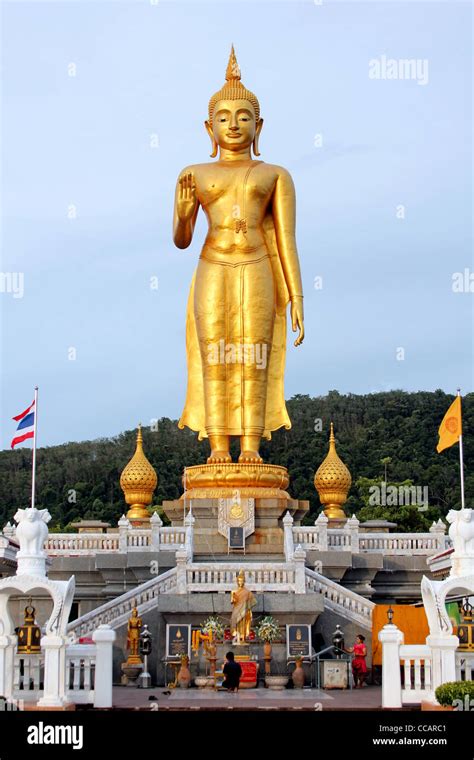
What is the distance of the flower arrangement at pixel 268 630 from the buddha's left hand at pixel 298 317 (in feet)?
25.4

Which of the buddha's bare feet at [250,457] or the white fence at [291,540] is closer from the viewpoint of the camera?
the white fence at [291,540]

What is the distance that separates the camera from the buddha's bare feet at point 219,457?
2512 centimetres

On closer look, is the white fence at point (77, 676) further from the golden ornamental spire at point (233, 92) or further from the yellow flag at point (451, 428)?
the golden ornamental spire at point (233, 92)

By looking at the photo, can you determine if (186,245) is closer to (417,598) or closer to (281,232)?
(281,232)

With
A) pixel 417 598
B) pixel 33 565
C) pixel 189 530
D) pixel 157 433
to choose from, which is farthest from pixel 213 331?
pixel 157 433

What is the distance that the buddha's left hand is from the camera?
25.2 m

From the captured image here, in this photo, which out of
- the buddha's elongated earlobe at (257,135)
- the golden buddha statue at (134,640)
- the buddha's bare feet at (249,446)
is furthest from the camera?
the buddha's elongated earlobe at (257,135)

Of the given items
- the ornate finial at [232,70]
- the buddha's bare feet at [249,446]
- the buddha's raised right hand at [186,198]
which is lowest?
the buddha's bare feet at [249,446]

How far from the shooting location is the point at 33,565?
579 inches

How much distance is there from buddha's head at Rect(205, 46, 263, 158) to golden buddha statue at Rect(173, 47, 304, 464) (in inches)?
0.8

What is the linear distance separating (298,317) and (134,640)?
879 centimetres

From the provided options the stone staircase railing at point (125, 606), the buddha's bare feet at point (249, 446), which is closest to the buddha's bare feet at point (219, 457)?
the buddha's bare feet at point (249, 446)

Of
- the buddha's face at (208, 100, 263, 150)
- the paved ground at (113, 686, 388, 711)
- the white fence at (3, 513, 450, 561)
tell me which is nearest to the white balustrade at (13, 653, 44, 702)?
the paved ground at (113, 686, 388, 711)
